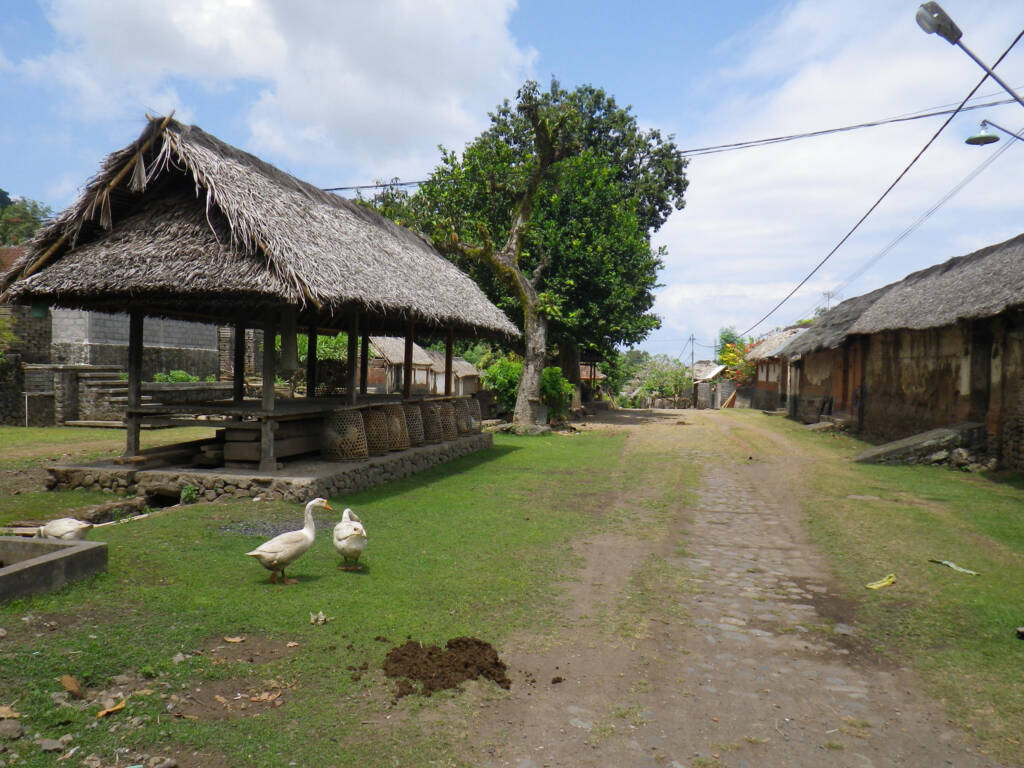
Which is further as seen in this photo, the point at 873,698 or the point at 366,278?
the point at 366,278

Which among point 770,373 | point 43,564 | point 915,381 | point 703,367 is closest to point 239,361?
point 43,564

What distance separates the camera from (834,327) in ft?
80.2

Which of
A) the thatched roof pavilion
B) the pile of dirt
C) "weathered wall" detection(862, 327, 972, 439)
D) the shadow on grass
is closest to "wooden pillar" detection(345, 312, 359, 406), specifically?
the thatched roof pavilion

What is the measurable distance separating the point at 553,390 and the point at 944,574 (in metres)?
16.7

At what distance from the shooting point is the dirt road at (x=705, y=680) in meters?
3.51

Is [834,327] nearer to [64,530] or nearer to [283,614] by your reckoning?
[283,614]

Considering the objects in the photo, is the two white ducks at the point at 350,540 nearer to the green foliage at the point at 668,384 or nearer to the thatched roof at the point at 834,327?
the thatched roof at the point at 834,327

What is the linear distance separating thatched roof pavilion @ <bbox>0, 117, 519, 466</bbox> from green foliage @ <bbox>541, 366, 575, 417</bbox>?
39.6ft

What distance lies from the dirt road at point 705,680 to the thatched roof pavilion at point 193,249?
16.4 feet

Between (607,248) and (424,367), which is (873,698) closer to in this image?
(607,248)

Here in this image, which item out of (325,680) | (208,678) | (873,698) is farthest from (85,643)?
(873,698)

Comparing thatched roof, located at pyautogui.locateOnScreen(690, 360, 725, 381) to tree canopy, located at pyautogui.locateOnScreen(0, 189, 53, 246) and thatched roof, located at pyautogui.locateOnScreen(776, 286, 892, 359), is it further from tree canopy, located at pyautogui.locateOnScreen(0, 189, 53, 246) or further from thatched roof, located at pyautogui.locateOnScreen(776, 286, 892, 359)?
tree canopy, located at pyautogui.locateOnScreen(0, 189, 53, 246)

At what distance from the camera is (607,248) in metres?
24.0

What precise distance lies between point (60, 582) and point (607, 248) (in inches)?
824
